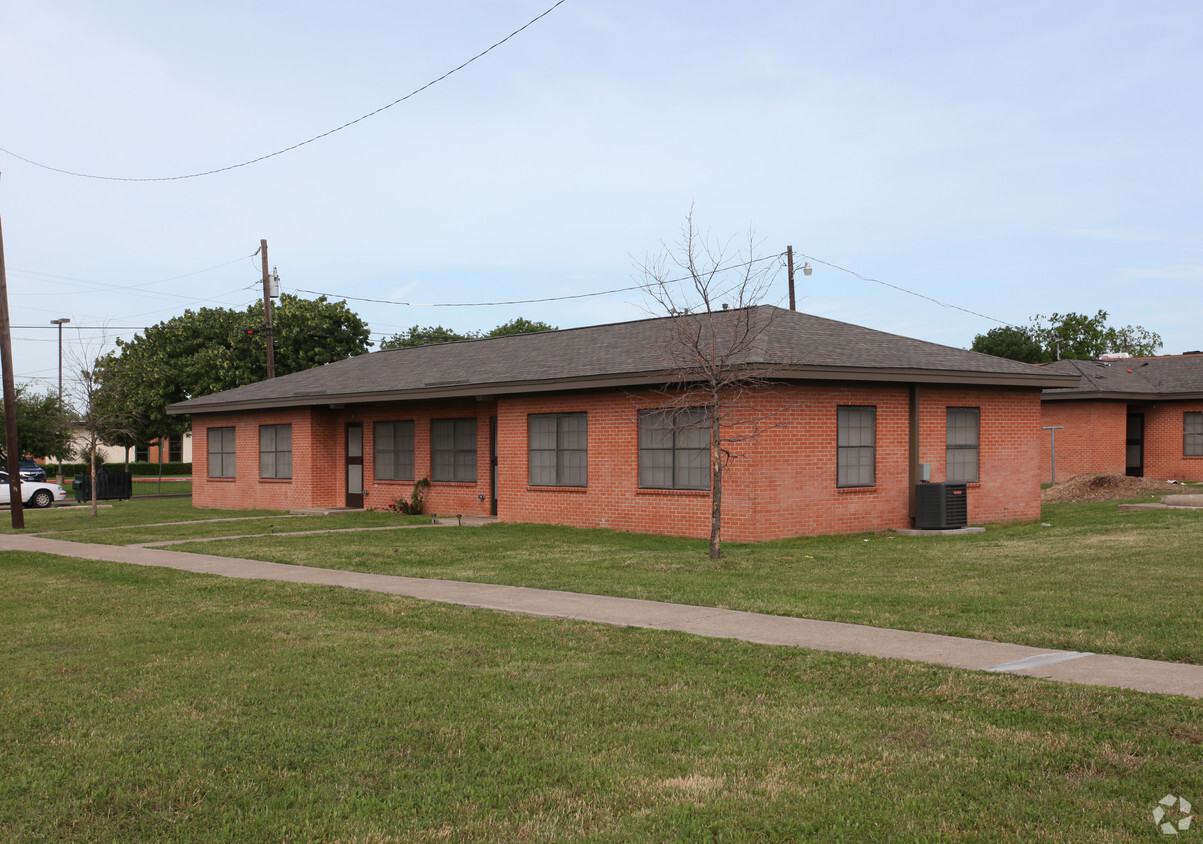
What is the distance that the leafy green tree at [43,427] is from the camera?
51.9m

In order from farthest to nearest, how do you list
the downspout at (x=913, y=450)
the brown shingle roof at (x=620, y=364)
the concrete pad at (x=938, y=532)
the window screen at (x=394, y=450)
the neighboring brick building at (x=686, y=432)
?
the window screen at (x=394, y=450) → the downspout at (x=913, y=450) → the concrete pad at (x=938, y=532) → the brown shingle roof at (x=620, y=364) → the neighboring brick building at (x=686, y=432)

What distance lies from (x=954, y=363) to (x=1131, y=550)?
6.89 meters

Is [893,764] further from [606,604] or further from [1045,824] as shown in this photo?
[606,604]

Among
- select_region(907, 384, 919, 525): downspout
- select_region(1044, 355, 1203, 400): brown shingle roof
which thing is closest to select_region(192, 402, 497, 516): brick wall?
select_region(907, 384, 919, 525): downspout

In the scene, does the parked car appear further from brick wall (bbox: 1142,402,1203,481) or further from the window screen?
brick wall (bbox: 1142,402,1203,481)

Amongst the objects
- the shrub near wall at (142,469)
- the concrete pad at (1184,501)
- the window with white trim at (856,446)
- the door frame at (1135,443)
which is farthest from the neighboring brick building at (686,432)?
the shrub near wall at (142,469)

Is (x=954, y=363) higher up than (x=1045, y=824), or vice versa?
(x=954, y=363)

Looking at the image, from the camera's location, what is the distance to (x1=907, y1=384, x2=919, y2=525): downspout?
20484 millimetres

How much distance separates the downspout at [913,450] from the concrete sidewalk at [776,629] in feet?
35.6

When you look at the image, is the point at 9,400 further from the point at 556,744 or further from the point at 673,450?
the point at 556,744

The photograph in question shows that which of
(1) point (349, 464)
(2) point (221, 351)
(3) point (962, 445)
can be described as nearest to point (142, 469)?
(2) point (221, 351)

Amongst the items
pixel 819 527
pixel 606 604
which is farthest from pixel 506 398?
pixel 606 604

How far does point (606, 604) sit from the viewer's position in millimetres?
11086

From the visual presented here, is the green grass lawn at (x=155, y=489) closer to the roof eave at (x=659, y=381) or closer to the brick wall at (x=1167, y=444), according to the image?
the roof eave at (x=659, y=381)
